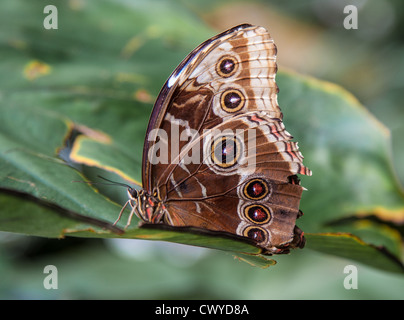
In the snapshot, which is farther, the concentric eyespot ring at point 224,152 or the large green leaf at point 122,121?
the concentric eyespot ring at point 224,152

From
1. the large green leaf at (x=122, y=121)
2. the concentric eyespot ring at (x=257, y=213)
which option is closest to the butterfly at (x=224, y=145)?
the concentric eyespot ring at (x=257, y=213)

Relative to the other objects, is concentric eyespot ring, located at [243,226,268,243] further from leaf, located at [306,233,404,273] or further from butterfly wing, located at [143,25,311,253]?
leaf, located at [306,233,404,273]

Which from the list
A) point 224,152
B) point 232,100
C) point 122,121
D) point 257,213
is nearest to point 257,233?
point 257,213

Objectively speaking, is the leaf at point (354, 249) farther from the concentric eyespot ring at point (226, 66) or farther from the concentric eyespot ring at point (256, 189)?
the concentric eyespot ring at point (226, 66)

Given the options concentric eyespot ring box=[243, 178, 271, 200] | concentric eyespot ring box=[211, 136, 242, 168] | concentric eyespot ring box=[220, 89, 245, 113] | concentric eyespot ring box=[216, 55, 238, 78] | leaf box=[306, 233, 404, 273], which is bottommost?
leaf box=[306, 233, 404, 273]

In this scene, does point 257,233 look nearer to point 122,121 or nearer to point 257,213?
point 257,213

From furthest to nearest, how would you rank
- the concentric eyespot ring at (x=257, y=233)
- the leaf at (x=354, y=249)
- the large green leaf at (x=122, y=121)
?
the concentric eyespot ring at (x=257, y=233) < the large green leaf at (x=122, y=121) < the leaf at (x=354, y=249)

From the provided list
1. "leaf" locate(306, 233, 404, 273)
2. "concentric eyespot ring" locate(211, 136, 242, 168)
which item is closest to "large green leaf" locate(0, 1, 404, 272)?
"leaf" locate(306, 233, 404, 273)
